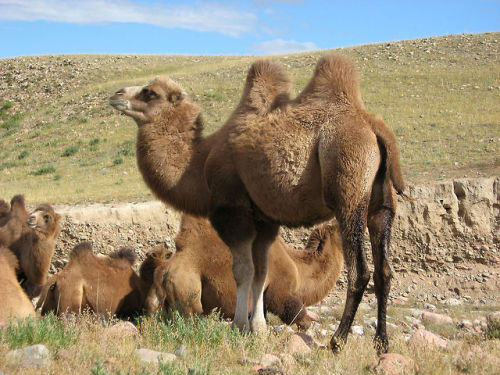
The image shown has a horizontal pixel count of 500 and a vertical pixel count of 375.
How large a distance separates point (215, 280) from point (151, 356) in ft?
11.3

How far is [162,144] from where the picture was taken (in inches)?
315

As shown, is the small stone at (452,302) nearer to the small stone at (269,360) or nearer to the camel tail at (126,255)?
the camel tail at (126,255)

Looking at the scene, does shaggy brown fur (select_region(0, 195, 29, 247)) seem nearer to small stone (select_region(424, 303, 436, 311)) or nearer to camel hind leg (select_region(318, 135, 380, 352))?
camel hind leg (select_region(318, 135, 380, 352))

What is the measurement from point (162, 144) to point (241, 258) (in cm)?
192

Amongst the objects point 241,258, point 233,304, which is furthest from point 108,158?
point 241,258

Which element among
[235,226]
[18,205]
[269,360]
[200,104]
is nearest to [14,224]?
[18,205]

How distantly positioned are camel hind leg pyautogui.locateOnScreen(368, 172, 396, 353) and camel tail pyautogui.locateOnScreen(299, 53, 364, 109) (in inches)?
37.0

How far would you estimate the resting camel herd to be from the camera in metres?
6.09

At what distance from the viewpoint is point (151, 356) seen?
17.2 ft

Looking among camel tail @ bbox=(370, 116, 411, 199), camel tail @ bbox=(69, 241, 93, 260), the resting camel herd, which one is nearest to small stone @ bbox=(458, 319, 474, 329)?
the resting camel herd

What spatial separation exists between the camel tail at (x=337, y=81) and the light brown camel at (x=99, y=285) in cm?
369

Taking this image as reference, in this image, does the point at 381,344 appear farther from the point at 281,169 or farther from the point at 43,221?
the point at 43,221

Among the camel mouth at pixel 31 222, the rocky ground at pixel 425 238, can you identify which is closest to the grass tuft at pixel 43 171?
the rocky ground at pixel 425 238

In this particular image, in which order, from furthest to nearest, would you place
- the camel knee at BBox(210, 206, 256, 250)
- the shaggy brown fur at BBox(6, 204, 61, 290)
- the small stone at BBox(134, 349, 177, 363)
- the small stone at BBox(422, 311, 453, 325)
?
the small stone at BBox(422, 311, 453, 325) < the shaggy brown fur at BBox(6, 204, 61, 290) < the camel knee at BBox(210, 206, 256, 250) < the small stone at BBox(134, 349, 177, 363)
